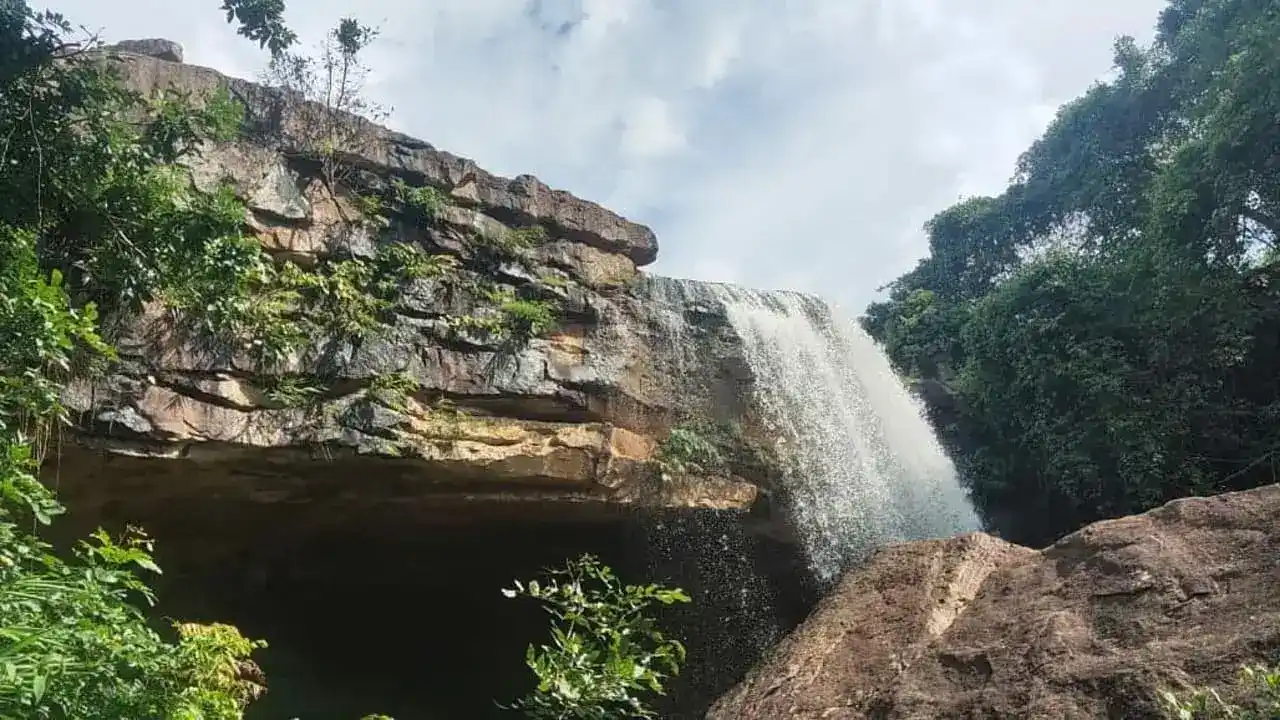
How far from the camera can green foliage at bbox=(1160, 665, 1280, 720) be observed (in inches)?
121

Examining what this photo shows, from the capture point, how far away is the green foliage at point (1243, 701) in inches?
121

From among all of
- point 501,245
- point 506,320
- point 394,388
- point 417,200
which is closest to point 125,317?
point 394,388

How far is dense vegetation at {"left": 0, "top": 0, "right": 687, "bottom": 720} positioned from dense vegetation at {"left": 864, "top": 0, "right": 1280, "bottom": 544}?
8237 mm

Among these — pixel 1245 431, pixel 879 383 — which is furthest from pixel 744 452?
pixel 1245 431

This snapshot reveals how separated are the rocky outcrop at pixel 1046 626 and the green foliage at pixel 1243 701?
1.23 ft

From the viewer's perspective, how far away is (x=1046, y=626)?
4.86 metres

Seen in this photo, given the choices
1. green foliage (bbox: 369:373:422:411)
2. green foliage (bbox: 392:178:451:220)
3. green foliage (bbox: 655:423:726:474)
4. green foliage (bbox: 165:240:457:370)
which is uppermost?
green foliage (bbox: 392:178:451:220)

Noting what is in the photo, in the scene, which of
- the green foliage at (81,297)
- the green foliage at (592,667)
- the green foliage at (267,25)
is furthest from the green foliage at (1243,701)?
the green foliage at (267,25)

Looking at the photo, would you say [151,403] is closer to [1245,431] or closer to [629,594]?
[629,594]

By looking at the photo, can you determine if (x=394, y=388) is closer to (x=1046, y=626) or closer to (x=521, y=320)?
(x=521, y=320)

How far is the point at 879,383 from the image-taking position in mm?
14047

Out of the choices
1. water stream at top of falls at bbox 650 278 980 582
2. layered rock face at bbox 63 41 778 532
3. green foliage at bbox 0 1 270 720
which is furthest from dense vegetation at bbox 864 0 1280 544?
green foliage at bbox 0 1 270 720

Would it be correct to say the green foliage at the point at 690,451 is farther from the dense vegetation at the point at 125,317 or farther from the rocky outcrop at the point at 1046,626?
the rocky outcrop at the point at 1046,626

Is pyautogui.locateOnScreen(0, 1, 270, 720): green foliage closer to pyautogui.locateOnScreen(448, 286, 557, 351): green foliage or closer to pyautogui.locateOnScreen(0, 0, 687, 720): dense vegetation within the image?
pyautogui.locateOnScreen(0, 0, 687, 720): dense vegetation
